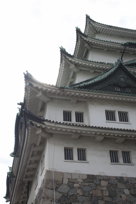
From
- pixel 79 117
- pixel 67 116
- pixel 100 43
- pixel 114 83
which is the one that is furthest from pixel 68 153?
pixel 100 43

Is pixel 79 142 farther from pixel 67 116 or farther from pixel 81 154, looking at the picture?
pixel 67 116

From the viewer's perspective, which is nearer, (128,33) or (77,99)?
(77,99)

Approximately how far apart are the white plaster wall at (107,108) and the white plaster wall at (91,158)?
1332mm

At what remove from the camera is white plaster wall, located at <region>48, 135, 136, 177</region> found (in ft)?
44.8

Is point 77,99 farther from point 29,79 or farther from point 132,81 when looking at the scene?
point 132,81

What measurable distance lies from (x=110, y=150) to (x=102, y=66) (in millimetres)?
9308

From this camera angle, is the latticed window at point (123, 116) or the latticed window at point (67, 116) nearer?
the latticed window at point (67, 116)

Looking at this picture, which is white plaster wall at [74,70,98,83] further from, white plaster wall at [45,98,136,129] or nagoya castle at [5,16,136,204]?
white plaster wall at [45,98,136,129]

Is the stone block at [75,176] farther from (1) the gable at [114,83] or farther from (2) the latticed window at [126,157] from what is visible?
(1) the gable at [114,83]

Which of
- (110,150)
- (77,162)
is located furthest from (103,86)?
(77,162)

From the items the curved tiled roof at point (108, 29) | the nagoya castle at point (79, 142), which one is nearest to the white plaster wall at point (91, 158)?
the nagoya castle at point (79, 142)

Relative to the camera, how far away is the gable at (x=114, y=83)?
57.8ft

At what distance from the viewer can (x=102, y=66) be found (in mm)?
22344

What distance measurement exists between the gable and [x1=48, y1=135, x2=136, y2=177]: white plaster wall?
3947 mm
